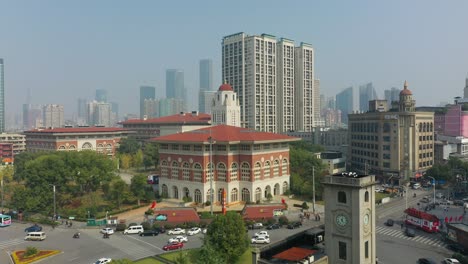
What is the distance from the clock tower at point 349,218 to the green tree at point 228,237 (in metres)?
11.1

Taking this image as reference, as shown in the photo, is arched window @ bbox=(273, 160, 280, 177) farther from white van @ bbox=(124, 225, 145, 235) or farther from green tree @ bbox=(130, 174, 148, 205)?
white van @ bbox=(124, 225, 145, 235)

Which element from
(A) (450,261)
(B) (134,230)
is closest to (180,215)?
(B) (134,230)

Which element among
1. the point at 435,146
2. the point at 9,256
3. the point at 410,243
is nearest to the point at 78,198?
the point at 9,256

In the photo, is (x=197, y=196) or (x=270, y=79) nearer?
(x=197, y=196)

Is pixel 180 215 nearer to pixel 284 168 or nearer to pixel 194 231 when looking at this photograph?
pixel 194 231

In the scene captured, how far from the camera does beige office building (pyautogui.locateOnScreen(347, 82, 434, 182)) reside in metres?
91.4

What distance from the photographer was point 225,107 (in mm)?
105062

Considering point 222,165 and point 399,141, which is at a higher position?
point 399,141

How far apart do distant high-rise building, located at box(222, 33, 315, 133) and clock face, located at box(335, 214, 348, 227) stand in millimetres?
115606

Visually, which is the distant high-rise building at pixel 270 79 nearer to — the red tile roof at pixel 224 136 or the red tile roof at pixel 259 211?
the red tile roof at pixel 224 136

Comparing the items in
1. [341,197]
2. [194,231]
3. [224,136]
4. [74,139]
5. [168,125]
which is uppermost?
[168,125]

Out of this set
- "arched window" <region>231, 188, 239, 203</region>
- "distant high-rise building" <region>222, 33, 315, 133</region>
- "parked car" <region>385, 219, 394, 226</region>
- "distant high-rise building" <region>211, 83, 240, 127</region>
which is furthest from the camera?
"distant high-rise building" <region>222, 33, 315, 133</region>

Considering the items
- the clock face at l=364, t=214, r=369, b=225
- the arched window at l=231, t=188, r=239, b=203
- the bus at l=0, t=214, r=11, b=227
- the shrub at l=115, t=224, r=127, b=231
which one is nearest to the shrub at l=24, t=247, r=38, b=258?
the shrub at l=115, t=224, r=127, b=231

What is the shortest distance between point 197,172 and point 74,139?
216 feet
